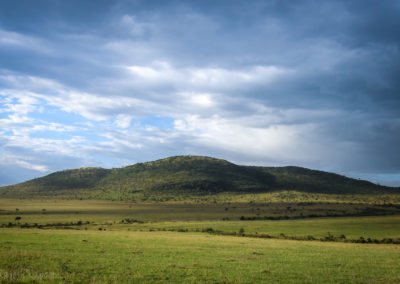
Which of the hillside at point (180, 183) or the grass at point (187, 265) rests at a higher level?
the hillside at point (180, 183)

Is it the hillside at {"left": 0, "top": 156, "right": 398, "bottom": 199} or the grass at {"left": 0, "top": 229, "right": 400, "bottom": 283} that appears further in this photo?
the hillside at {"left": 0, "top": 156, "right": 398, "bottom": 199}

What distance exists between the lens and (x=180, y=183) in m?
158

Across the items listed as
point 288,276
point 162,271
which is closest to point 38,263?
point 162,271

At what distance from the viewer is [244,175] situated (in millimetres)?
186125

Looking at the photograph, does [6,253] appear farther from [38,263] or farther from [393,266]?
[393,266]

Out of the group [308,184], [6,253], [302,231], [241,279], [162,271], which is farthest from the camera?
[308,184]

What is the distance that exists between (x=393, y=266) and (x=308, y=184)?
537 feet

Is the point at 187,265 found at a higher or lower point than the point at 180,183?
lower

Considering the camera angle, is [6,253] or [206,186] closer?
[6,253]

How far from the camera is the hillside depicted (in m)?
154

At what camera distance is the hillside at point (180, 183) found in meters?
154

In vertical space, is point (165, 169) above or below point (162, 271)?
above

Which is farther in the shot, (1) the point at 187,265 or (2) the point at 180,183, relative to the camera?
(2) the point at 180,183

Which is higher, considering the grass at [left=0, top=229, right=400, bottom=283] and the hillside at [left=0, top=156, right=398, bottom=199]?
the hillside at [left=0, top=156, right=398, bottom=199]
